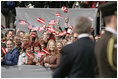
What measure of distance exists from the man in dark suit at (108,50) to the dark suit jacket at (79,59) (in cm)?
17

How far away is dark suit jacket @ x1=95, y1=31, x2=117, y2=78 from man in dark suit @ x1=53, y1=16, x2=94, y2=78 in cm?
18

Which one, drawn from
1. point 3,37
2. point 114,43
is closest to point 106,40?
point 114,43

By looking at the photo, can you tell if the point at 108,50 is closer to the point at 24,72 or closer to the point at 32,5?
the point at 24,72

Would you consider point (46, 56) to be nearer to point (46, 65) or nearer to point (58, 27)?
point (46, 65)

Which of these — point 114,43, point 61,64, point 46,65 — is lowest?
point 46,65

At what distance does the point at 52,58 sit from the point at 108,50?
3484 millimetres

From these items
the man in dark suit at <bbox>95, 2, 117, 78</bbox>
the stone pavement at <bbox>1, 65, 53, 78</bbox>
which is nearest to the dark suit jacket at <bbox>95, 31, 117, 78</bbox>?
the man in dark suit at <bbox>95, 2, 117, 78</bbox>

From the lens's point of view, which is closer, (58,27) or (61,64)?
(61,64)

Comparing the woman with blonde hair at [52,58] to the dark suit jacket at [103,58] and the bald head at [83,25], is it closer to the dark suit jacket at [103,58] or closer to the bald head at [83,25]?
the bald head at [83,25]

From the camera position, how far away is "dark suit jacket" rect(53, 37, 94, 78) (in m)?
3.43

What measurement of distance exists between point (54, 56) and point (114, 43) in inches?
135

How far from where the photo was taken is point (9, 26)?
12453 millimetres

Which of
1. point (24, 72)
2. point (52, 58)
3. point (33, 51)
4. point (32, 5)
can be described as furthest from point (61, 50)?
point (32, 5)

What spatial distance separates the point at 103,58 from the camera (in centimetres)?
315
